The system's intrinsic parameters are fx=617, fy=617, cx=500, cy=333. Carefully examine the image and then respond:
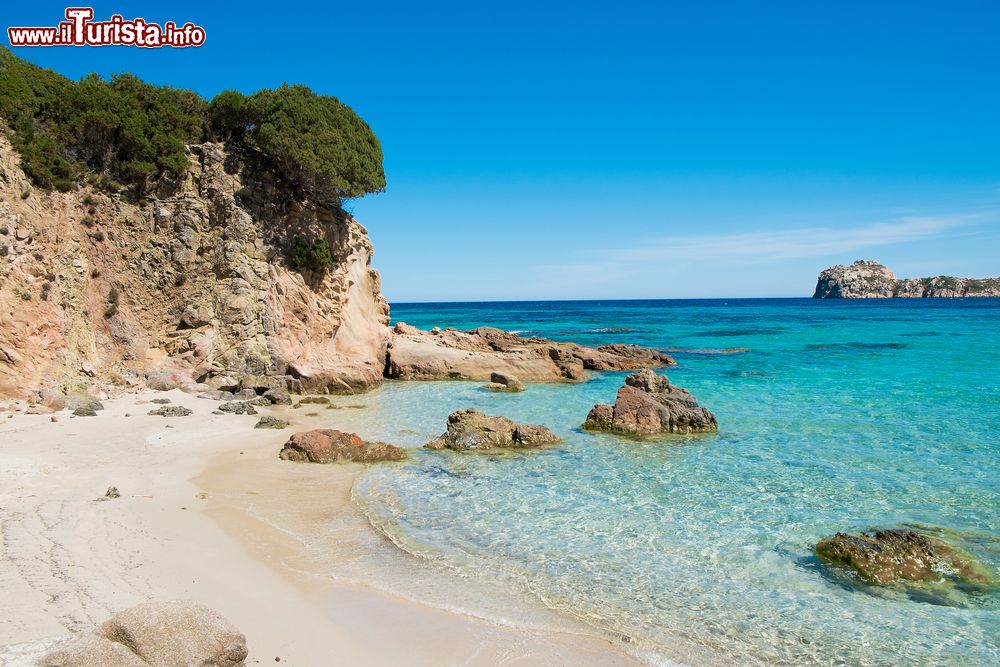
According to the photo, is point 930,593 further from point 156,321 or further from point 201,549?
point 156,321

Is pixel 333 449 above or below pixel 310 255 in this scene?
below

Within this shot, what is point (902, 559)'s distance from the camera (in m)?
Result: 8.02

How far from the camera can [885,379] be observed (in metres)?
25.3

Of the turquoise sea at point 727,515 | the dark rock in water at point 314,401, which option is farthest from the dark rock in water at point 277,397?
the turquoise sea at point 727,515

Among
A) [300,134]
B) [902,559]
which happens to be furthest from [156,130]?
[902,559]

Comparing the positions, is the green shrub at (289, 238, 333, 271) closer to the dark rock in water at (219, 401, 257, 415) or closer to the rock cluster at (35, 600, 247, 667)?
the dark rock in water at (219, 401, 257, 415)

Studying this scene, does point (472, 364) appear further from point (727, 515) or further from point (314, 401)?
point (727, 515)

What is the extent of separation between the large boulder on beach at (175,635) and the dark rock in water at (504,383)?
19097 millimetres

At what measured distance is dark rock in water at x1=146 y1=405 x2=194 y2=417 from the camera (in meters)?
15.9

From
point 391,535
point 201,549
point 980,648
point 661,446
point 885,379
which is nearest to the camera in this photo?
point 980,648

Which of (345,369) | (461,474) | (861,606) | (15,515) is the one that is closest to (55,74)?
(345,369)

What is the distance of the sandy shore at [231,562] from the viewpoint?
593 cm

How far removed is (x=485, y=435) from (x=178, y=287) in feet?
44.6

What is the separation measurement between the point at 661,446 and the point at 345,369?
43.3 ft
